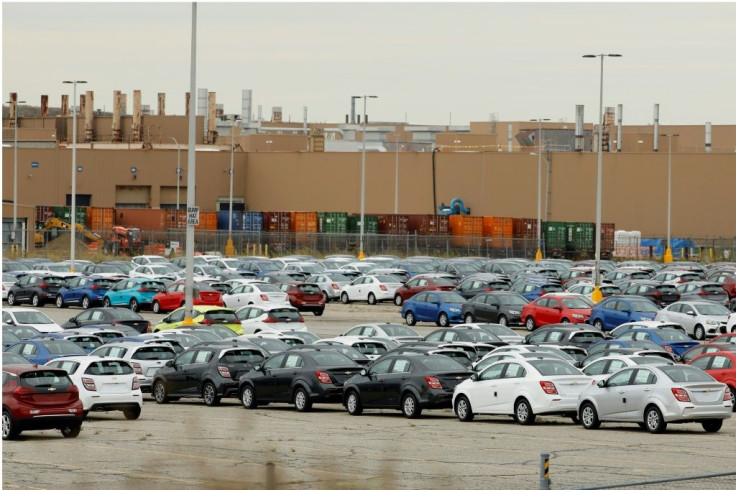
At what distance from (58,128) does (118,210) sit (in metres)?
33.6

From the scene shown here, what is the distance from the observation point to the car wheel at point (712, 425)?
77.9 ft

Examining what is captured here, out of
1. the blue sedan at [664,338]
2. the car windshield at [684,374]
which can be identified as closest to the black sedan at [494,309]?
the blue sedan at [664,338]

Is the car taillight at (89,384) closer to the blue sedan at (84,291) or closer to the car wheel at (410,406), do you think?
the car wheel at (410,406)

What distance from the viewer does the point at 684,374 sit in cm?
2347

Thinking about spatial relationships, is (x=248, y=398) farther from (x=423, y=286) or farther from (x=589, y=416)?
(x=423, y=286)

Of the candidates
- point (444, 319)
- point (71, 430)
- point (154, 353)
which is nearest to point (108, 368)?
point (71, 430)

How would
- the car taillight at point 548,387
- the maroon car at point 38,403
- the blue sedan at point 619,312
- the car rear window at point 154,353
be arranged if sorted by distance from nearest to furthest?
1. the maroon car at point 38,403
2. the car taillight at point 548,387
3. the car rear window at point 154,353
4. the blue sedan at point 619,312

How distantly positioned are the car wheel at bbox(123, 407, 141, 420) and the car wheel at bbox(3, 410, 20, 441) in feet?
11.4

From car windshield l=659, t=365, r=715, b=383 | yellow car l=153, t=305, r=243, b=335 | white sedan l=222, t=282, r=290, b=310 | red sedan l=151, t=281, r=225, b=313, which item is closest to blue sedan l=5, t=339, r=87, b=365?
yellow car l=153, t=305, r=243, b=335

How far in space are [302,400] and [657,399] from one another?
7565mm

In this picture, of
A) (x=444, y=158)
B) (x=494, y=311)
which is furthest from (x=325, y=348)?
(x=444, y=158)

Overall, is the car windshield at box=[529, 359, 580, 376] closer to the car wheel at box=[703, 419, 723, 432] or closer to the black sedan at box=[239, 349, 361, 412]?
the car wheel at box=[703, 419, 723, 432]

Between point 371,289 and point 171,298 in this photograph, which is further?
point 371,289

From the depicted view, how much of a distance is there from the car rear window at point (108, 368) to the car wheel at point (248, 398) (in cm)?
340
